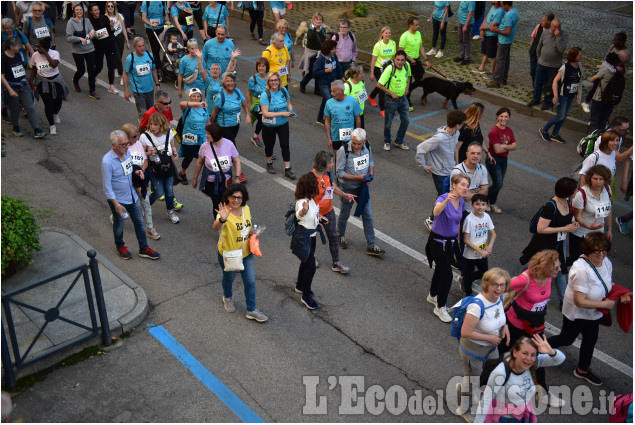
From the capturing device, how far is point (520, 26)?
19.2 metres

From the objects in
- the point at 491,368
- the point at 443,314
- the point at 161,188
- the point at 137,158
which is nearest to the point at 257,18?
the point at 161,188

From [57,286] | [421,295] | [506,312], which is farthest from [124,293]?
[506,312]

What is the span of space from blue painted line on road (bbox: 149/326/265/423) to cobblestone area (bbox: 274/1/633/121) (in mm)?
10184

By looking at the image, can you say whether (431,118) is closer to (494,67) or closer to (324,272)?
(494,67)

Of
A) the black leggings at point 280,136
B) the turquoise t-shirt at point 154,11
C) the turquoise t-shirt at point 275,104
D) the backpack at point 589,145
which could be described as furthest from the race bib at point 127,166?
the turquoise t-shirt at point 154,11

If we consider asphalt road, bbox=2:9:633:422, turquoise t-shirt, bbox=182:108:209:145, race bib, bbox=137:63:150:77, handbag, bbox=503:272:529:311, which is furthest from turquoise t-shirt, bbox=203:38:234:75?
handbag, bbox=503:272:529:311

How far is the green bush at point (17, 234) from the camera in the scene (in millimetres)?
7605

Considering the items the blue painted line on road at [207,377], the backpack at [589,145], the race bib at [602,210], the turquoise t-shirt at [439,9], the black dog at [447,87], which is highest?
the turquoise t-shirt at [439,9]

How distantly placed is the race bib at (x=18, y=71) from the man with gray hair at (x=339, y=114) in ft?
17.4

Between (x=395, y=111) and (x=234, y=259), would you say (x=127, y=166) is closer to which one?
(x=234, y=259)

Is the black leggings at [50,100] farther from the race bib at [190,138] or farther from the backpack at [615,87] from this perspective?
the backpack at [615,87]

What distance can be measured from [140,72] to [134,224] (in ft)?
14.7

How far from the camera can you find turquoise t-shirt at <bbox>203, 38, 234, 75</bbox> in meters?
13.1

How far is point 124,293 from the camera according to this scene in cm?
775
